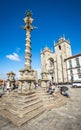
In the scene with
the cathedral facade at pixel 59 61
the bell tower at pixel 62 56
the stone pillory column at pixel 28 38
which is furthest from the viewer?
the cathedral facade at pixel 59 61

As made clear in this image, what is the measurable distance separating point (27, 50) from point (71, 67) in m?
23.7

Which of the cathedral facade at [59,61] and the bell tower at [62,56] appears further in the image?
→ the cathedral facade at [59,61]

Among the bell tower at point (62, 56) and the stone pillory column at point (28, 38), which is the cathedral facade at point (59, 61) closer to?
the bell tower at point (62, 56)

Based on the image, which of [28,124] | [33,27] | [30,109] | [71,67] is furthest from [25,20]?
[71,67]

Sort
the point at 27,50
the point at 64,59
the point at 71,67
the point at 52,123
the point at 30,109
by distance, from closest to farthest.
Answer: the point at 52,123, the point at 30,109, the point at 27,50, the point at 71,67, the point at 64,59

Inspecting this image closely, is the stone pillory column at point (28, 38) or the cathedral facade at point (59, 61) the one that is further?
the cathedral facade at point (59, 61)

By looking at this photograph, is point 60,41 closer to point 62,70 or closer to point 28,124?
point 62,70

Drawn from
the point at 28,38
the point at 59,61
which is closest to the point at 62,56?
the point at 59,61

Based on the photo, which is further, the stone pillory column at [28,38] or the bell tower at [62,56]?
the bell tower at [62,56]

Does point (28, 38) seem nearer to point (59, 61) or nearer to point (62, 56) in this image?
point (62, 56)

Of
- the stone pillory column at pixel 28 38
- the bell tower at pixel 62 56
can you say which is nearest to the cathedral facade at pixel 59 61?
the bell tower at pixel 62 56

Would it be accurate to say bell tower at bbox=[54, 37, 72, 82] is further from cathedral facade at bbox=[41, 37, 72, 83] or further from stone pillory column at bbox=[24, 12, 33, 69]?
stone pillory column at bbox=[24, 12, 33, 69]

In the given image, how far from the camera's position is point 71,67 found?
94.6 feet

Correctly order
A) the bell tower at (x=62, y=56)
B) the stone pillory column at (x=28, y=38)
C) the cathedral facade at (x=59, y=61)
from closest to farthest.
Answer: the stone pillory column at (x=28, y=38)
the bell tower at (x=62, y=56)
the cathedral facade at (x=59, y=61)
